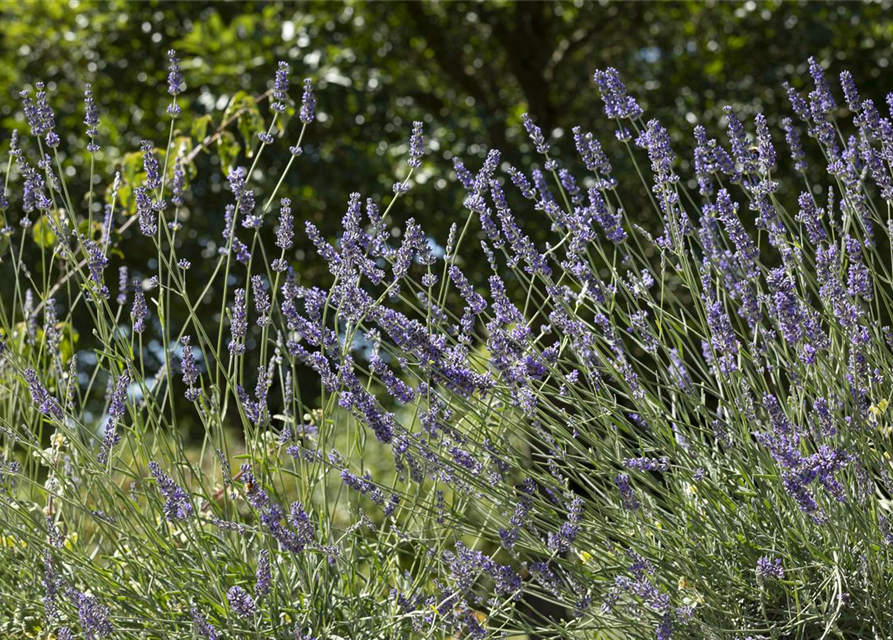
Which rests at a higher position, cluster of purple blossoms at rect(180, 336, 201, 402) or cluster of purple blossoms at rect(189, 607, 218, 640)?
cluster of purple blossoms at rect(180, 336, 201, 402)

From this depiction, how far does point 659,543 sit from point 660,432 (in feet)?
1.12

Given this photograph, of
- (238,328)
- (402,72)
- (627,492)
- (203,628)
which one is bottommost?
(203,628)

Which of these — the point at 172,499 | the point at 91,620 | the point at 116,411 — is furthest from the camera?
the point at 116,411

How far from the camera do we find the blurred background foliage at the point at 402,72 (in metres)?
5.92

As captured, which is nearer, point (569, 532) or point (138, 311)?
point (569, 532)

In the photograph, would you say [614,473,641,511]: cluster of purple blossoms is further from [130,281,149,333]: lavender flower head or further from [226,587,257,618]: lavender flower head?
[130,281,149,333]: lavender flower head

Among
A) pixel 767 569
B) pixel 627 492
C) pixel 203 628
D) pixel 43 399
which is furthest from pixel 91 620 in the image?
pixel 767 569

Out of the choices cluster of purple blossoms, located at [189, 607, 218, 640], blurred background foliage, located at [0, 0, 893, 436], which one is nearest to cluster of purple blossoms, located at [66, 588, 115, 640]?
cluster of purple blossoms, located at [189, 607, 218, 640]

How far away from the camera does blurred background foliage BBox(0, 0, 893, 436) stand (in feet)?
19.4

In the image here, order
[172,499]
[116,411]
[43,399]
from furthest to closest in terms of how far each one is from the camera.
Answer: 1. [116,411]
2. [43,399]
3. [172,499]

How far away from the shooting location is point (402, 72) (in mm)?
7250

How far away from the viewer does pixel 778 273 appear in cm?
195

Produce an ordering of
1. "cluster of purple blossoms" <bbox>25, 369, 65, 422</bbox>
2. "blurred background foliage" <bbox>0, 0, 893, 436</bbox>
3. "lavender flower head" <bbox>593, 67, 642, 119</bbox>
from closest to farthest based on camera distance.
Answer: "cluster of purple blossoms" <bbox>25, 369, 65, 422</bbox>, "lavender flower head" <bbox>593, 67, 642, 119</bbox>, "blurred background foliage" <bbox>0, 0, 893, 436</bbox>

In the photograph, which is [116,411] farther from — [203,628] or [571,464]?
[571,464]
